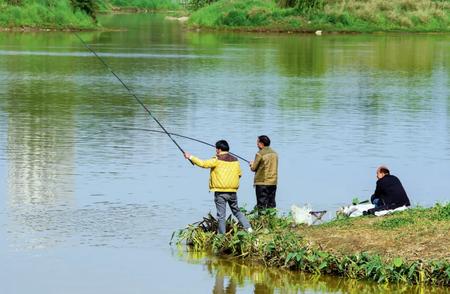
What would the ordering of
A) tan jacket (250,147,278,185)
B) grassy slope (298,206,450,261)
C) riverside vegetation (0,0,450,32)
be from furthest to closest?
riverside vegetation (0,0,450,32) < tan jacket (250,147,278,185) < grassy slope (298,206,450,261)

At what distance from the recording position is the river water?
52.7 feet

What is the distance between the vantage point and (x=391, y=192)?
17516mm

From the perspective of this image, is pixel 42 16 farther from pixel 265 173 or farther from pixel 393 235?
pixel 393 235

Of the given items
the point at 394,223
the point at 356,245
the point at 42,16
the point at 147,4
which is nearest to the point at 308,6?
the point at 42,16

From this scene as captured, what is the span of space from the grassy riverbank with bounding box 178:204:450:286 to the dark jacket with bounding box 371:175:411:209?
1.72ft

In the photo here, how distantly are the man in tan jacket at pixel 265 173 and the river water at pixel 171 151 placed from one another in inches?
63.0

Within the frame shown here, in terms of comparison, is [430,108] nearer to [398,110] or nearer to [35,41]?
[398,110]

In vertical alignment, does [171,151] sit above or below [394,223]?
below

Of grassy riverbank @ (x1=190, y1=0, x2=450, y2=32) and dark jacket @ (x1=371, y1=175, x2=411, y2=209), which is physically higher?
dark jacket @ (x1=371, y1=175, x2=411, y2=209)

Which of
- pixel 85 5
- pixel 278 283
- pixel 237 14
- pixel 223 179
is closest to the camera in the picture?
pixel 278 283

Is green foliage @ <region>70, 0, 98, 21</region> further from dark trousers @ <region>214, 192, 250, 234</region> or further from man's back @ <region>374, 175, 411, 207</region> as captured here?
dark trousers @ <region>214, 192, 250, 234</region>

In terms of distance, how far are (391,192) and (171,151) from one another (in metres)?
10.4

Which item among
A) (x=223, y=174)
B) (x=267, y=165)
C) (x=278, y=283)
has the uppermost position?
(x=223, y=174)

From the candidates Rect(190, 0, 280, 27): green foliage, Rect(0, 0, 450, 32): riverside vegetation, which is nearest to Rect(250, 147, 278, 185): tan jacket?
Rect(0, 0, 450, 32): riverside vegetation
